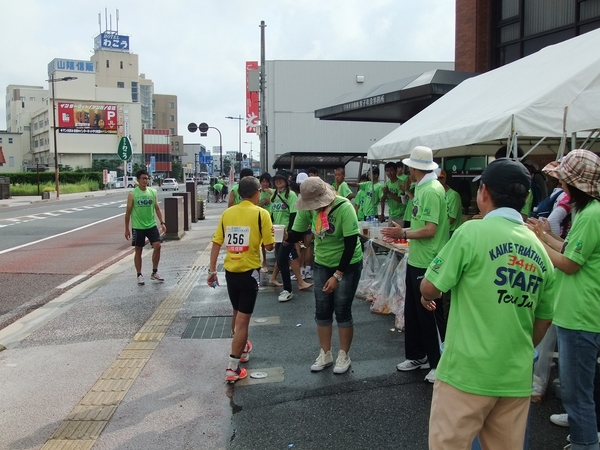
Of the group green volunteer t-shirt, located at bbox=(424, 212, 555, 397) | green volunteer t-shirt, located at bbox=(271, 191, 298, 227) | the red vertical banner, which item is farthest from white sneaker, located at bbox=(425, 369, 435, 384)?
the red vertical banner

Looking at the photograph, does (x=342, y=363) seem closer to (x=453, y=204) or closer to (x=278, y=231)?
(x=278, y=231)

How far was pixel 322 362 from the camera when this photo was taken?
17.4 feet

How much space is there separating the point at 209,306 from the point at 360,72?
29.3 meters

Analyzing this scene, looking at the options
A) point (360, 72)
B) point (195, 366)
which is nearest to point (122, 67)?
point (360, 72)

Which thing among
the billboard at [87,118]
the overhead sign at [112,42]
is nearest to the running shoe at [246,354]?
the billboard at [87,118]

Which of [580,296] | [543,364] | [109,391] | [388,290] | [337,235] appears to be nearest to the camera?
[580,296]

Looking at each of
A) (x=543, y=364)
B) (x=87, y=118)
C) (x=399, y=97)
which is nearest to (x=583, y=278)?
(x=543, y=364)

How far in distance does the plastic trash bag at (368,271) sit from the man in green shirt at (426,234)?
10.3ft

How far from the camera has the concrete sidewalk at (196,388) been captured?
406 cm

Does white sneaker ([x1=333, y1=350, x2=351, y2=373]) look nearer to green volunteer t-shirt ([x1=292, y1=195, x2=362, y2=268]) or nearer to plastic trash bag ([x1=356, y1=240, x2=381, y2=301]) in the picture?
green volunteer t-shirt ([x1=292, y1=195, x2=362, y2=268])

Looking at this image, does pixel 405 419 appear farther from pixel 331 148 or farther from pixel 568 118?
pixel 331 148

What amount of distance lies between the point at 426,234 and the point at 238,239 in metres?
1.68

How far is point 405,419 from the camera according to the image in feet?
14.0

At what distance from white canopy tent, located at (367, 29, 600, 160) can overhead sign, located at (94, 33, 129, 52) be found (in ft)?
396
